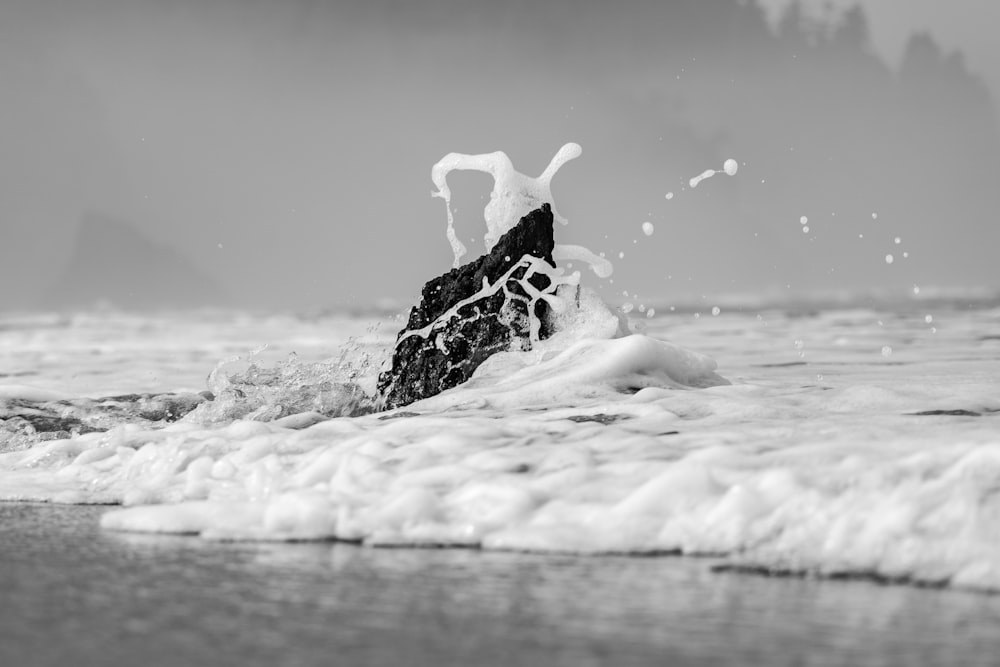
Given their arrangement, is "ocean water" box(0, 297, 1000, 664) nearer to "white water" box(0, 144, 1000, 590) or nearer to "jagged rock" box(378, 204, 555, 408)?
"white water" box(0, 144, 1000, 590)

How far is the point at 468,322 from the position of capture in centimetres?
916

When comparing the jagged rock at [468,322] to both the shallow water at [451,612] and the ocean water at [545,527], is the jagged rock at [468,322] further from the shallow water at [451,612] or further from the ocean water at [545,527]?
the shallow water at [451,612]

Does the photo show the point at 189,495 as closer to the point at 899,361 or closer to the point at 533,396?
the point at 533,396

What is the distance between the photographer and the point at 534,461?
18.0ft

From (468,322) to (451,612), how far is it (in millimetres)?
5690

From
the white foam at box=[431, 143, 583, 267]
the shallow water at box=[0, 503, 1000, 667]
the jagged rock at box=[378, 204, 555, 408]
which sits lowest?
the shallow water at box=[0, 503, 1000, 667]

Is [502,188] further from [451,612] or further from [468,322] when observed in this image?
[451,612]

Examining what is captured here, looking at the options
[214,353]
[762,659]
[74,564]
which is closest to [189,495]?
[74,564]

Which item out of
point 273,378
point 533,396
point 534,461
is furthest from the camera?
point 273,378

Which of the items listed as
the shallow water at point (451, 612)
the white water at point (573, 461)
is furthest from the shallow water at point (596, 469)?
the shallow water at point (451, 612)

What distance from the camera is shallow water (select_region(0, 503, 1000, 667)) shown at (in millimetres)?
3078

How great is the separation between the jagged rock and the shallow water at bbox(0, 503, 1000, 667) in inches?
167

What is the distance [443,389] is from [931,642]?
573 centimetres

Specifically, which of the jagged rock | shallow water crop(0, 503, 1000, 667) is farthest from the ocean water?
the jagged rock
